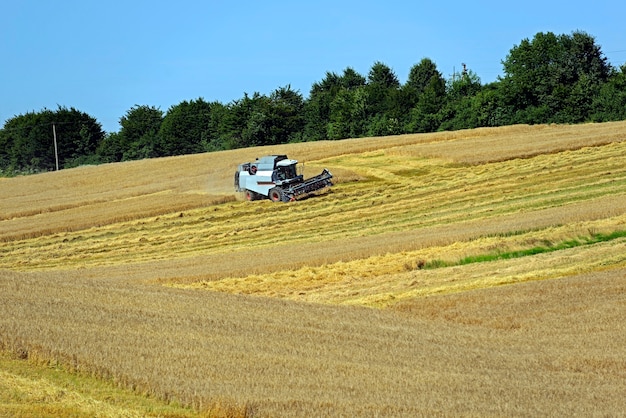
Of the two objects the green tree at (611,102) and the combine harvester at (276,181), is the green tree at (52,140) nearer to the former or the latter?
the green tree at (611,102)

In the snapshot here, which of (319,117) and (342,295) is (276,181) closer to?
(342,295)

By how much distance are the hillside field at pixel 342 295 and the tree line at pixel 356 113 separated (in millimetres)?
33972

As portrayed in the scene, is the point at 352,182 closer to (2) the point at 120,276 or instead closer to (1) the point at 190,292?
(2) the point at 120,276

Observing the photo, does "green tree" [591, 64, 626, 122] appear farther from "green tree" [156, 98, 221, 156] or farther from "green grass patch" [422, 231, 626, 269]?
"green grass patch" [422, 231, 626, 269]

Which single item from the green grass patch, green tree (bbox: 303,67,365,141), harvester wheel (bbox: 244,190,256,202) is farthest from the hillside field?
green tree (bbox: 303,67,365,141)

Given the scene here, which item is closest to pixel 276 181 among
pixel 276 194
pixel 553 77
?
pixel 276 194

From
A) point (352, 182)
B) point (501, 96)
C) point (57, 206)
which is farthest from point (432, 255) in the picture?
point (501, 96)

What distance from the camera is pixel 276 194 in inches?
1660

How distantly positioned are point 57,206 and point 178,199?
691 cm

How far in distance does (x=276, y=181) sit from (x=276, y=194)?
562mm

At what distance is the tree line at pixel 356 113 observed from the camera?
82.6 meters

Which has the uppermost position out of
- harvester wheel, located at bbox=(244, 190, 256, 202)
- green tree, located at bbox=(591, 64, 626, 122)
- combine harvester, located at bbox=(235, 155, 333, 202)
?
green tree, located at bbox=(591, 64, 626, 122)

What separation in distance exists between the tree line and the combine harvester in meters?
42.1

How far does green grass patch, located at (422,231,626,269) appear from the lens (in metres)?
24.6
